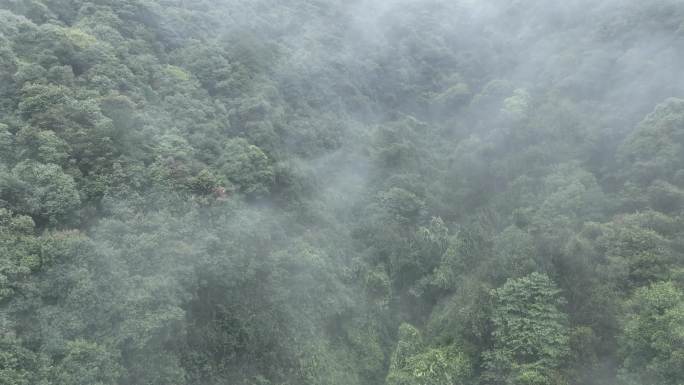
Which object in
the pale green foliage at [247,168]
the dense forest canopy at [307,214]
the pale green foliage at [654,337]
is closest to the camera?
the pale green foliage at [654,337]

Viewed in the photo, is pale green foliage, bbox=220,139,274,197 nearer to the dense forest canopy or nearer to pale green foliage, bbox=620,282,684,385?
the dense forest canopy

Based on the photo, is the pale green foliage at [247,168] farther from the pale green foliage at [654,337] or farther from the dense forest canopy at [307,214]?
the pale green foliage at [654,337]

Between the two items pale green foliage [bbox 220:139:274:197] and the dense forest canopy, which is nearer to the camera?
the dense forest canopy

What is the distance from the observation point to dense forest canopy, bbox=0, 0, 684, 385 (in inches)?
585

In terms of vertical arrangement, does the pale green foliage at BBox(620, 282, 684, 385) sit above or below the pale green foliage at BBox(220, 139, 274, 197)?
below

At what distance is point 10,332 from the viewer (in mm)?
12438

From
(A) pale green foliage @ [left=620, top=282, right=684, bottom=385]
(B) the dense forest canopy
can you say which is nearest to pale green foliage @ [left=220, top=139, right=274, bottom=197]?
(B) the dense forest canopy

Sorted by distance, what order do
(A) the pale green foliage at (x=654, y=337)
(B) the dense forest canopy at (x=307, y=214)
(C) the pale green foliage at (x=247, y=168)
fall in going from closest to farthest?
(A) the pale green foliage at (x=654, y=337) → (B) the dense forest canopy at (x=307, y=214) → (C) the pale green foliage at (x=247, y=168)

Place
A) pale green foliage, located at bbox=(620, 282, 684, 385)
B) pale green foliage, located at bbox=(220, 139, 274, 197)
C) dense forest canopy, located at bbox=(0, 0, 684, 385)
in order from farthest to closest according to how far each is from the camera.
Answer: pale green foliage, located at bbox=(220, 139, 274, 197)
dense forest canopy, located at bbox=(0, 0, 684, 385)
pale green foliage, located at bbox=(620, 282, 684, 385)

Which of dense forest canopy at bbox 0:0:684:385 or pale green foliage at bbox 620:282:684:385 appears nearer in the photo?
pale green foliage at bbox 620:282:684:385

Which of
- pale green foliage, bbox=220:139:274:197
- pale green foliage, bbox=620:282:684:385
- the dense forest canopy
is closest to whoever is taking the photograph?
pale green foliage, bbox=620:282:684:385

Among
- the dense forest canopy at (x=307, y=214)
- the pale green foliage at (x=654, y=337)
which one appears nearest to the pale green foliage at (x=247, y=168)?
the dense forest canopy at (x=307, y=214)

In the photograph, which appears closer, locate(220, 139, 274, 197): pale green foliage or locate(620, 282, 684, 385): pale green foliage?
locate(620, 282, 684, 385): pale green foliage

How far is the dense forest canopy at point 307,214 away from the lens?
48.8 feet
